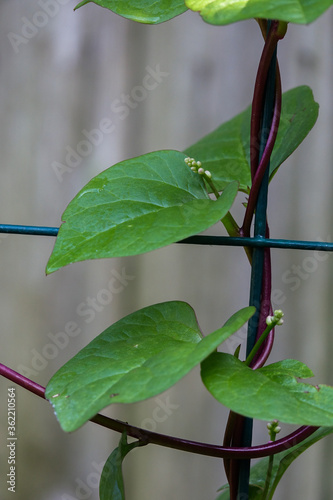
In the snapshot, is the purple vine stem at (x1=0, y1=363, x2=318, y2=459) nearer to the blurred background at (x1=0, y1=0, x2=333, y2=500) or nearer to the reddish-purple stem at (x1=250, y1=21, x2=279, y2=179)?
the reddish-purple stem at (x1=250, y1=21, x2=279, y2=179)

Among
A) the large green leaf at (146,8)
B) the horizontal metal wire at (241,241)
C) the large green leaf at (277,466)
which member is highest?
the large green leaf at (146,8)

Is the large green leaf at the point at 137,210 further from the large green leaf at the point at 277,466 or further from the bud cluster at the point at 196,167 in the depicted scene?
the large green leaf at the point at 277,466

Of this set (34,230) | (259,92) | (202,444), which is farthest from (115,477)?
(259,92)

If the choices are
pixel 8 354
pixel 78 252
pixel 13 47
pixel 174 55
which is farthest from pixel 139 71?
pixel 78 252

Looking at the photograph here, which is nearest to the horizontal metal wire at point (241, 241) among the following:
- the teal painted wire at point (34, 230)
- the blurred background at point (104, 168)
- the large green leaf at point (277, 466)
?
the teal painted wire at point (34, 230)

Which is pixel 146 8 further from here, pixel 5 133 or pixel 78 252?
pixel 5 133

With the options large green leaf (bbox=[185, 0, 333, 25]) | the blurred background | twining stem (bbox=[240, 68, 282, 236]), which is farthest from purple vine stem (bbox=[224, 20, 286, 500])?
the blurred background
